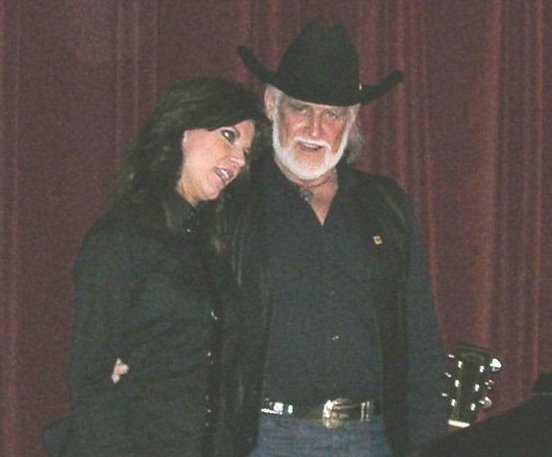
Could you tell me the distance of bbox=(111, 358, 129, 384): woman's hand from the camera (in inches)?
95.5

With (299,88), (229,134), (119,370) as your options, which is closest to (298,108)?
(299,88)

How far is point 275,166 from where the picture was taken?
9.50 feet

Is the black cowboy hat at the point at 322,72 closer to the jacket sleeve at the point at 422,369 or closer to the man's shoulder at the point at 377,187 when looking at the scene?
the man's shoulder at the point at 377,187

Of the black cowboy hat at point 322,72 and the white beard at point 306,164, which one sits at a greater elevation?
the black cowboy hat at point 322,72

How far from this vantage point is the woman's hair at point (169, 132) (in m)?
2.51

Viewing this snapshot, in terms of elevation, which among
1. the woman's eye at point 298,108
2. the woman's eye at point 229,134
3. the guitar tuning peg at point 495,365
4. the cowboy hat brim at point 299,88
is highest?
the cowboy hat brim at point 299,88

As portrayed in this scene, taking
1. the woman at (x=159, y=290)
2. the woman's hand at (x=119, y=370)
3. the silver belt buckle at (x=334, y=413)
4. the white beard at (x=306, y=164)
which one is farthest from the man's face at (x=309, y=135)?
the woman's hand at (x=119, y=370)

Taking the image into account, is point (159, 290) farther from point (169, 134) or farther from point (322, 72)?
point (322, 72)

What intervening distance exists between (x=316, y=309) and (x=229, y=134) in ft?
1.41

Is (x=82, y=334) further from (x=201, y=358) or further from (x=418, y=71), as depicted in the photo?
(x=418, y=71)

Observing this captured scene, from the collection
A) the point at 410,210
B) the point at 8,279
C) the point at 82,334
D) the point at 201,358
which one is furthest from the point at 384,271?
the point at 8,279

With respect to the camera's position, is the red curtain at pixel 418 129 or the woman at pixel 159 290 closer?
the woman at pixel 159 290

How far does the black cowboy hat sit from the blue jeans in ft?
2.32

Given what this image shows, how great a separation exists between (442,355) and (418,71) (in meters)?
1.02
